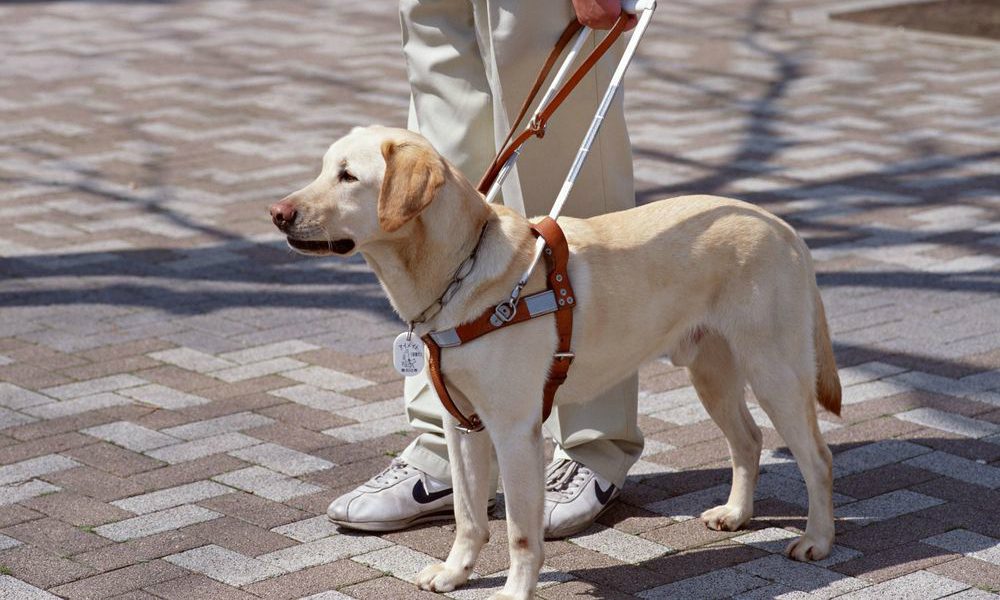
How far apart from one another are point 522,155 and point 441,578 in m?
1.31

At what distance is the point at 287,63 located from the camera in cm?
1243

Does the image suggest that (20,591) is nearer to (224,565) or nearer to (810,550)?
(224,565)

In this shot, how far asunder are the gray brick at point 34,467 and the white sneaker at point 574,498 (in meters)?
1.56

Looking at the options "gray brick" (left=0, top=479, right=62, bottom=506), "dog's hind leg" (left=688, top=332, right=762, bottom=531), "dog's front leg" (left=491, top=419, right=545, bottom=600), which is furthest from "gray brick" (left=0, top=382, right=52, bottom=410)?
"dog's hind leg" (left=688, top=332, right=762, bottom=531)

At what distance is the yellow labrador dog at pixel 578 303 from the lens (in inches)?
134

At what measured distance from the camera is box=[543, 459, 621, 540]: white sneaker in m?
4.12

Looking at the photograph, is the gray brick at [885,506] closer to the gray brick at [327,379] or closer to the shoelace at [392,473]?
the shoelace at [392,473]

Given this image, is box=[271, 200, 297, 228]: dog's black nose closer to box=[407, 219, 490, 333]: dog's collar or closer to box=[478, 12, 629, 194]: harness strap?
box=[407, 219, 490, 333]: dog's collar

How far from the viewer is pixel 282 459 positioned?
4.70 m

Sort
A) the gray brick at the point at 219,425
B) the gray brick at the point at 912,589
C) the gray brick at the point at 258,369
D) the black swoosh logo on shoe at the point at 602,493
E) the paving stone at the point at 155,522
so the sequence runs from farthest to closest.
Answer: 1. the gray brick at the point at 258,369
2. the gray brick at the point at 219,425
3. the black swoosh logo on shoe at the point at 602,493
4. the paving stone at the point at 155,522
5. the gray brick at the point at 912,589

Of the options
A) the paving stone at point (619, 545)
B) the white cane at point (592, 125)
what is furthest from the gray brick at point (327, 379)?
the white cane at point (592, 125)

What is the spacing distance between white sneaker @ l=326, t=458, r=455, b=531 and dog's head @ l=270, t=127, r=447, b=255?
994mm

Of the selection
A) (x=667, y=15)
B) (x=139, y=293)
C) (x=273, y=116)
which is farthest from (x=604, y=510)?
(x=667, y=15)

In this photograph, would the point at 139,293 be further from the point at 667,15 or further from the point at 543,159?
the point at 667,15
